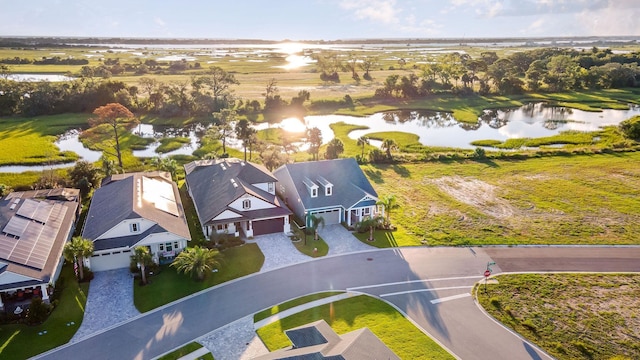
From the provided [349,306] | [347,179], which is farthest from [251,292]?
[347,179]

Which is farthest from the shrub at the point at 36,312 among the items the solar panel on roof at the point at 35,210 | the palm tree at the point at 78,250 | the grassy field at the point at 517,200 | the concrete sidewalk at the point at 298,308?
the grassy field at the point at 517,200

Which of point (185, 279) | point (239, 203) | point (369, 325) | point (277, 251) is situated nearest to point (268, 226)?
point (239, 203)

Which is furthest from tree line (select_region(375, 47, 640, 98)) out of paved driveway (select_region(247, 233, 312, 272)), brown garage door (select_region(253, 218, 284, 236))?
paved driveway (select_region(247, 233, 312, 272))

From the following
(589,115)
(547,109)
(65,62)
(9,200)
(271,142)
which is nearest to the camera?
(9,200)

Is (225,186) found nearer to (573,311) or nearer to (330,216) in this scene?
(330,216)

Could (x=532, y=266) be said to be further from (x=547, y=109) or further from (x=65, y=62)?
(x=65, y=62)

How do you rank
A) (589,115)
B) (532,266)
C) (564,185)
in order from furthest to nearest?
(589,115) → (564,185) → (532,266)

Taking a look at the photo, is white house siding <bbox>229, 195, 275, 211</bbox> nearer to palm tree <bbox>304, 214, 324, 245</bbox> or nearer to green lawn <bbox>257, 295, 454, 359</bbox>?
palm tree <bbox>304, 214, 324, 245</bbox>
